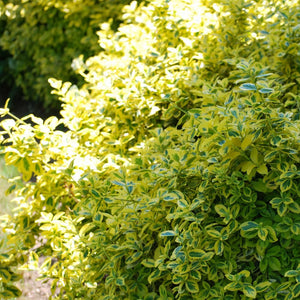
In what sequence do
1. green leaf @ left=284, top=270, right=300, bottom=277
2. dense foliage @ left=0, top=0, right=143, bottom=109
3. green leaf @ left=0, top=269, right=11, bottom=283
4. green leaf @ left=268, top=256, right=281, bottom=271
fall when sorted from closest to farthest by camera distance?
green leaf @ left=284, top=270, right=300, bottom=277, green leaf @ left=268, top=256, right=281, bottom=271, green leaf @ left=0, top=269, right=11, bottom=283, dense foliage @ left=0, top=0, right=143, bottom=109

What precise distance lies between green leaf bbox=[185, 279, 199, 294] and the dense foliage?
3.31 meters

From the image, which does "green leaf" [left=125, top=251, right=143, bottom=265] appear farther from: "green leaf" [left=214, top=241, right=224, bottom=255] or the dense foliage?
the dense foliage

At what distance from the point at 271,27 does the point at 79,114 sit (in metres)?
1.22

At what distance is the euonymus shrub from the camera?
1.59 m

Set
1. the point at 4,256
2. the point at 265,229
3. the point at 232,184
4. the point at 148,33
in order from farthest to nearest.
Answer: the point at 148,33, the point at 4,256, the point at 232,184, the point at 265,229

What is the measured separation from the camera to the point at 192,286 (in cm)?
159

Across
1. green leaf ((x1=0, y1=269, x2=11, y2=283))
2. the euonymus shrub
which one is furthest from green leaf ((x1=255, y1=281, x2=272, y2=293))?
green leaf ((x1=0, y1=269, x2=11, y2=283))

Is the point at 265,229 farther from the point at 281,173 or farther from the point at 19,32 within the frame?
the point at 19,32

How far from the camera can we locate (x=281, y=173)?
1615 mm

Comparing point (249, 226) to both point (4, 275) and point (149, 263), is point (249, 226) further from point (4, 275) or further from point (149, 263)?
point (4, 275)

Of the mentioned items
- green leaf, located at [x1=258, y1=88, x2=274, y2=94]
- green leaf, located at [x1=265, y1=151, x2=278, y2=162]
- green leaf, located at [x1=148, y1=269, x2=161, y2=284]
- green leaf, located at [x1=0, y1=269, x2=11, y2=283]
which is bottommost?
green leaf, located at [x1=0, y1=269, x2=11, y2=283]

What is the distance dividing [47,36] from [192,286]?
4.29 m

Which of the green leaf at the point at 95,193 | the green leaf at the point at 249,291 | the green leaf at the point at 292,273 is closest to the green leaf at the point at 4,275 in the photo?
the green leaf at the point at 95,193

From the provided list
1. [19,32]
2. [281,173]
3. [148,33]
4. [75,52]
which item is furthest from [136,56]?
[19,32]
